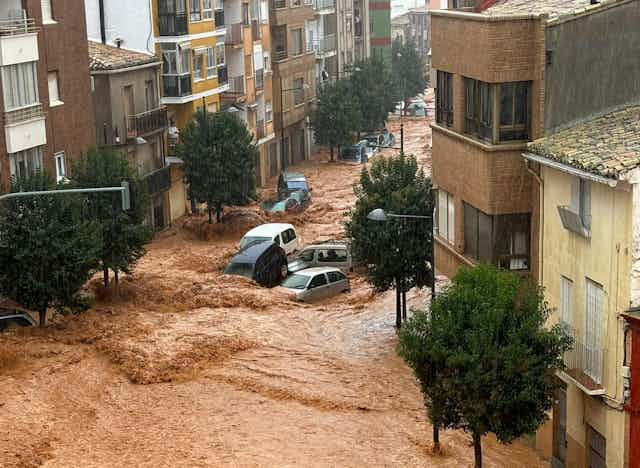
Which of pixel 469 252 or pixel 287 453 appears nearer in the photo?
pixel 287 453

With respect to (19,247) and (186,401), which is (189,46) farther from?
(186,401)

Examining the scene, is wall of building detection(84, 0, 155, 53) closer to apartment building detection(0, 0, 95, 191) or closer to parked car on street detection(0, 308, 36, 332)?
apartment building detection(0, 0, 95, 191)

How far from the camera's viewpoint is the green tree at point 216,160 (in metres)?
53.9

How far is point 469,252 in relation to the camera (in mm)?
29000

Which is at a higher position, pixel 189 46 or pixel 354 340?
pixel 189 46

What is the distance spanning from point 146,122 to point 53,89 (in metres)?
9.77

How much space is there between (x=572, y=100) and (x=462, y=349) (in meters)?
7.16

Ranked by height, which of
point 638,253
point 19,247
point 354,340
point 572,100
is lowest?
point 354,340

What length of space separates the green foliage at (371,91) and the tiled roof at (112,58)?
1442 inches

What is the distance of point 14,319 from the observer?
110 ft

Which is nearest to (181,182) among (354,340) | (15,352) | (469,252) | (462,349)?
(354,340)

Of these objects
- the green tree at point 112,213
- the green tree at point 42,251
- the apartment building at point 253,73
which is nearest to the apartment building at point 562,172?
the green tree at point 42,251

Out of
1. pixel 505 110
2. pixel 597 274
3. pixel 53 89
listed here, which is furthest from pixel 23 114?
pixel 597 274

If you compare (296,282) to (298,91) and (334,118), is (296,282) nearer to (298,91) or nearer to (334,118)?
(298,91)
